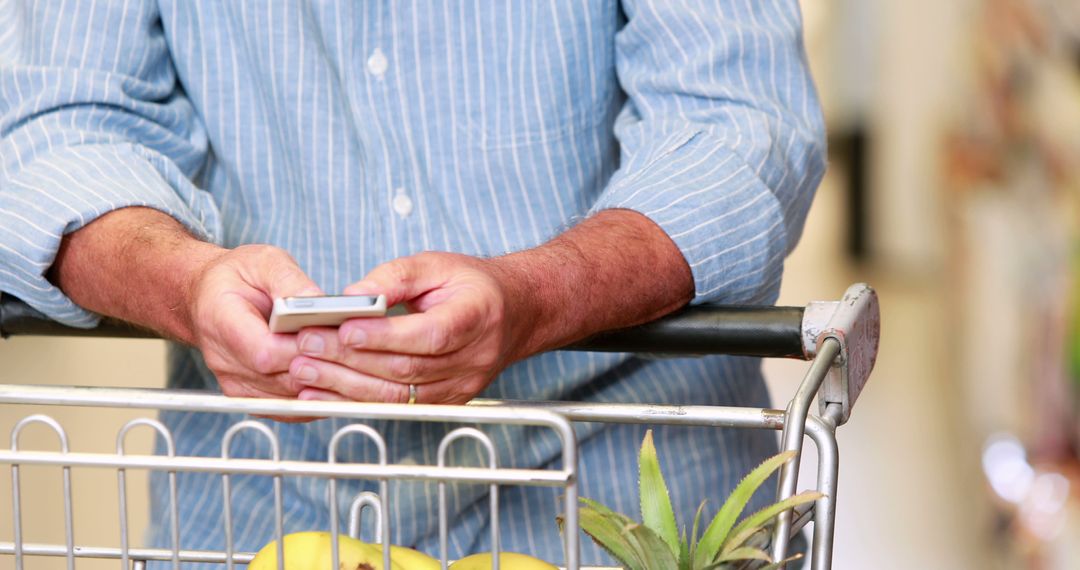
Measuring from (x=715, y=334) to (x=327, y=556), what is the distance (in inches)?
10.6

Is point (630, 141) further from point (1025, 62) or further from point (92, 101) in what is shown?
point (1025, 62)

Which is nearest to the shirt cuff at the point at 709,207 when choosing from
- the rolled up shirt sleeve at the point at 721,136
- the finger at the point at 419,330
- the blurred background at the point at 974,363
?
the rolled up shirt sleeve at the point at 721,136

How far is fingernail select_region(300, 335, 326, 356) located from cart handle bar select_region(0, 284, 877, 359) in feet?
0.64

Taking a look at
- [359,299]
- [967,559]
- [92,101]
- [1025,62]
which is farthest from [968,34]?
[359,299]

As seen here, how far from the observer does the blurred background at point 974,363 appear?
6.93 ft

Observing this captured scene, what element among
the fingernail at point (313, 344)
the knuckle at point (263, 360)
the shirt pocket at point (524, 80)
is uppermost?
the shirt pocket at point (524, 80)

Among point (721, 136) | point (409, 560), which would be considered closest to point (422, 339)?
point (409, 560)

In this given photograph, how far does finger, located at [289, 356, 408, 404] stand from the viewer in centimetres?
64

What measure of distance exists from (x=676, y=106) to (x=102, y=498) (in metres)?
1.66

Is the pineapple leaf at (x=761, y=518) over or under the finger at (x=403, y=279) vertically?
under

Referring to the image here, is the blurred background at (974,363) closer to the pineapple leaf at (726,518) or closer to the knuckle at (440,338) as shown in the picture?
the knuckle at (440,338)

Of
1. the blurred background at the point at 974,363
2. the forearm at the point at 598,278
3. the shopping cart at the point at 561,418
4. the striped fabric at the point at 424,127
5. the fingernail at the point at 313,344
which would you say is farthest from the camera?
the blurred background at the point at 974,363

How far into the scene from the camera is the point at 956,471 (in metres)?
3.31

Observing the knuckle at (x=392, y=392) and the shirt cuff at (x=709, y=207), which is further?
the shirt cuff at (x=709, y=207)
